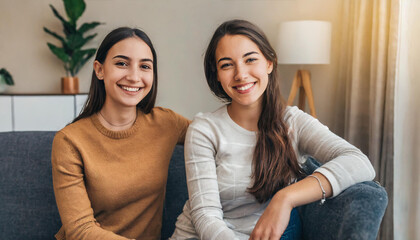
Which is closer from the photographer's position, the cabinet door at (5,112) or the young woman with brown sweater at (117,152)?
the young woman with brown sweater at (117,152)

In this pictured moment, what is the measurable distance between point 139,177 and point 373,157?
161cm

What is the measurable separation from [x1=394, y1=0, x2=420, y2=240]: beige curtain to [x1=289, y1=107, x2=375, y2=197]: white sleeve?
1111mm

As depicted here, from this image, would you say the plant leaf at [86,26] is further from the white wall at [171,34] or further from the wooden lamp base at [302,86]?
the wooden lamp base at [302,86]

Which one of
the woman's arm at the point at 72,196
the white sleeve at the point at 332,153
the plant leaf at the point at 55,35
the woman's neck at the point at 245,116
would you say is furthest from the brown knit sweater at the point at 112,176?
the plant leaf at the point at 55,35

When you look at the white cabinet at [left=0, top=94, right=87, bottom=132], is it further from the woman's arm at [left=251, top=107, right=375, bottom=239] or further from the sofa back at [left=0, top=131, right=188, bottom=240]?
the woman's arm at [left=251, top=107, right=375, bottom=239]

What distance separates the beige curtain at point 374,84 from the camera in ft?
7.38

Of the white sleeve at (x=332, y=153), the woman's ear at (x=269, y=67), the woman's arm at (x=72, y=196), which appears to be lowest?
the woman's arm at (x=72, y=196)

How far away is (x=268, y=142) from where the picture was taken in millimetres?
1302

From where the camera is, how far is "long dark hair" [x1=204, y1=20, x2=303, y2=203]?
1257mm

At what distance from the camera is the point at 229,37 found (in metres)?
1.30

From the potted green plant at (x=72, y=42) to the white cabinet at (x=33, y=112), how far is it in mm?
271

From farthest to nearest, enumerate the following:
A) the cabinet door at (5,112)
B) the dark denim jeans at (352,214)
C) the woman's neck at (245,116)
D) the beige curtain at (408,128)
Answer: the cabinet door at (5,112), the beige curtain at (408,128), the woman's neck at (245,116), the dark denim jeans at (352,214)

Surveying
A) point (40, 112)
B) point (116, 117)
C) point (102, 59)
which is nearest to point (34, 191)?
point (116, 117)

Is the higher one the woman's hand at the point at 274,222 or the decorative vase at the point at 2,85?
the decorative vase at the point at 2,85
